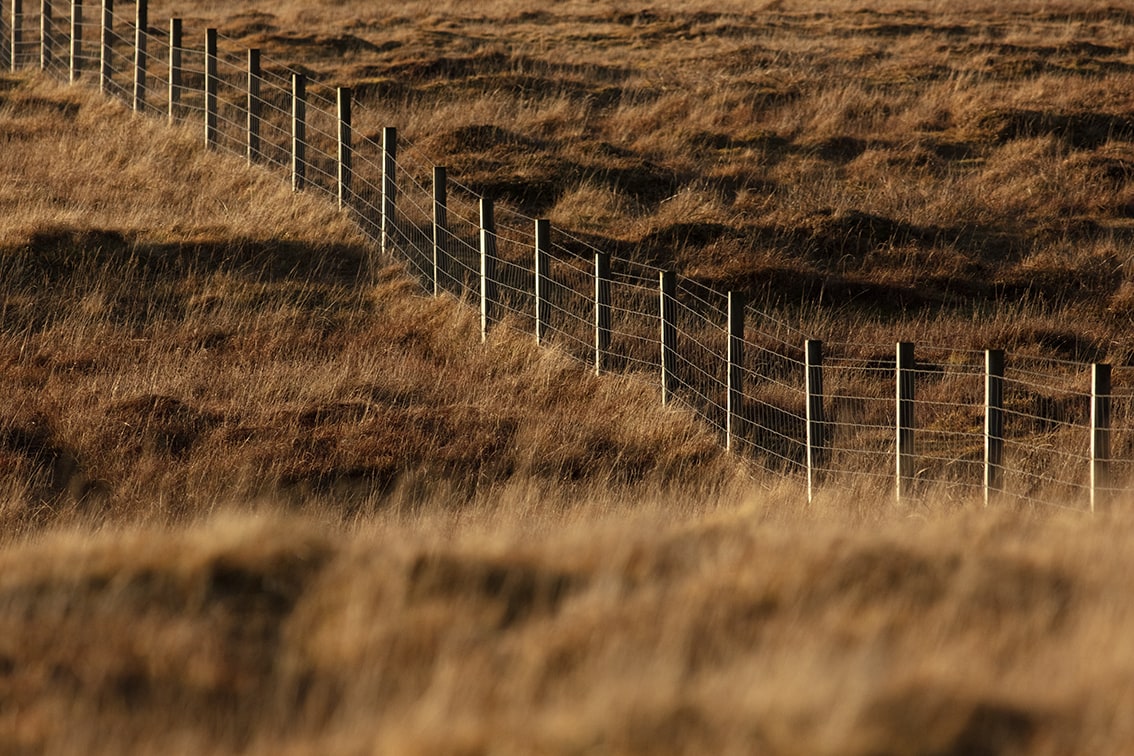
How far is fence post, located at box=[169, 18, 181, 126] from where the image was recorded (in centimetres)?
1805

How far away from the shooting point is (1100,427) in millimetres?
7723

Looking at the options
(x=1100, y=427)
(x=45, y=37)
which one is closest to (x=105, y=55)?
(x=45, y=37)

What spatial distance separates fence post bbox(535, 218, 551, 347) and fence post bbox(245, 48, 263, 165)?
5125 mm

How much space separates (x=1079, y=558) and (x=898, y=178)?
13.5 meters

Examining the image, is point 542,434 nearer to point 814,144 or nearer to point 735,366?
point 735,366

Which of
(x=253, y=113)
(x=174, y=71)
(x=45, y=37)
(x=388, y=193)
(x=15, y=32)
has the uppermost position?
(x=15, y=32)

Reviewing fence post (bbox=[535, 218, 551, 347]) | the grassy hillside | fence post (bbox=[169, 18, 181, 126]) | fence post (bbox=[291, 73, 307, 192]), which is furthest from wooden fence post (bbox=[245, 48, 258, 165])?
fence post (bbox=[535, 218, 551, 347])

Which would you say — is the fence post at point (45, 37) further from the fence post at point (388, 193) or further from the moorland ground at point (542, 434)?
the fence post at point (388, 193)

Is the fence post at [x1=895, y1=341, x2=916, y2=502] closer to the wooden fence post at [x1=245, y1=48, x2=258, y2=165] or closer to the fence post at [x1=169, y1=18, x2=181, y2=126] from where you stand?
the wooden fence post at [x1=245, y1=48, x2=258, y2=165]

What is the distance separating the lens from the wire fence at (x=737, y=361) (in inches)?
359

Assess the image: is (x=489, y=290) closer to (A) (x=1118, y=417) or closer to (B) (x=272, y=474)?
(B) (x=272, y=474)

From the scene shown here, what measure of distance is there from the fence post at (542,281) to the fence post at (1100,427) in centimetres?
513

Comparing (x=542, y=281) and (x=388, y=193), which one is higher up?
(x=388, y=193)

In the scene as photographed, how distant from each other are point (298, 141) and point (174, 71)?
12.7 ft
